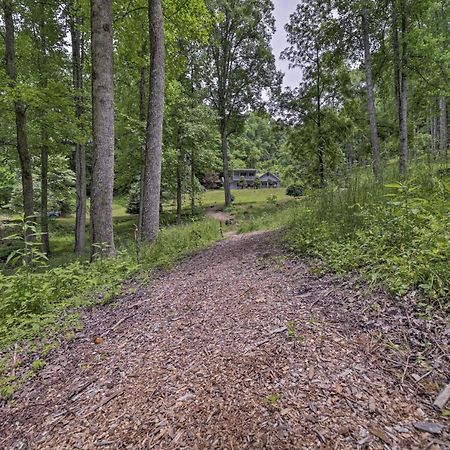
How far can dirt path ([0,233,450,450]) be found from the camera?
133 centimetres

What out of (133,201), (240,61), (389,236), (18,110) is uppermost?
(240,61)

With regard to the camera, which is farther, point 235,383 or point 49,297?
point 49,297

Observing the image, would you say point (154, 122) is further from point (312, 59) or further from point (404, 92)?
point (312, 59)

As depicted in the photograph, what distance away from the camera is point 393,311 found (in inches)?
77.2

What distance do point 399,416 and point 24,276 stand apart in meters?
3.55

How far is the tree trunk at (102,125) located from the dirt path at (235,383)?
2299 mm

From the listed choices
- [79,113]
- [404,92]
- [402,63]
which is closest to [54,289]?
[79,113]

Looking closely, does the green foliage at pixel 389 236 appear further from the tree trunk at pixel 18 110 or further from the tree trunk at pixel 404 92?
the tree trunk at pixel 18 110

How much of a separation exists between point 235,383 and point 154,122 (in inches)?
198

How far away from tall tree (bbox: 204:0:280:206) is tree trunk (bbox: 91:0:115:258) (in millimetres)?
12272

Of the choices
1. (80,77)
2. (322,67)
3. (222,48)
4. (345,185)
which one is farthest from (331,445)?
(222,48)

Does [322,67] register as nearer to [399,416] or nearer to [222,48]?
[222,48]

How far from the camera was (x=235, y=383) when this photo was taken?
1646mm

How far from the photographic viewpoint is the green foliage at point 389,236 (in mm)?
2121
